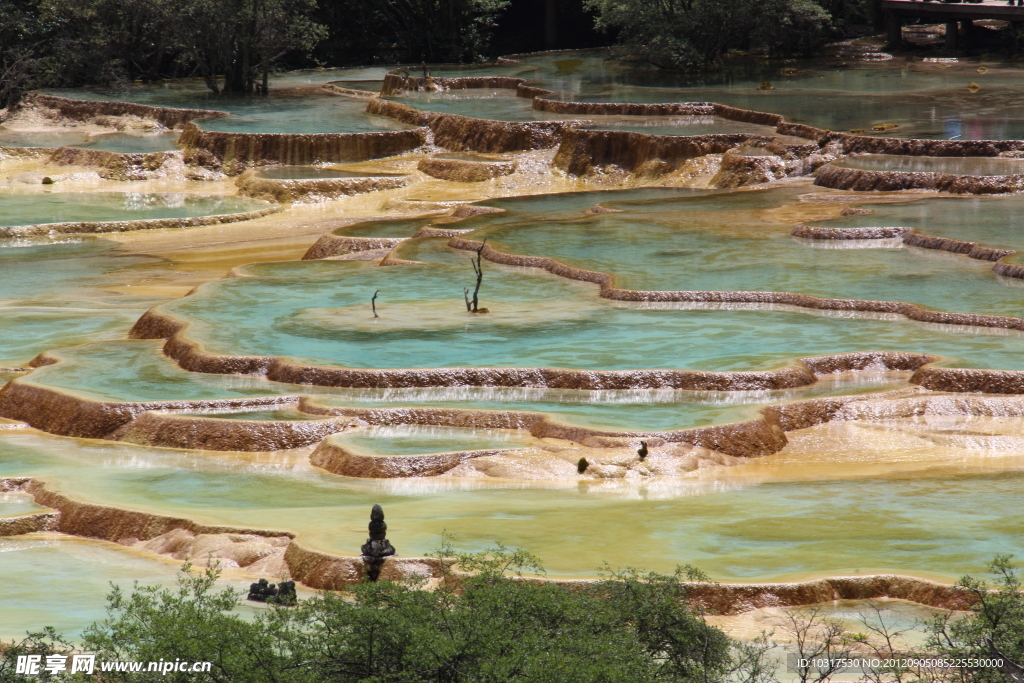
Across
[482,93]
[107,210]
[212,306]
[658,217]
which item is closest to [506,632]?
[212,306]

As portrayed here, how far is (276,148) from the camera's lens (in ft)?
111

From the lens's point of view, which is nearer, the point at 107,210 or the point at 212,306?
the point at 212,306

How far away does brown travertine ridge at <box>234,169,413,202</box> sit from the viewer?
3100cm

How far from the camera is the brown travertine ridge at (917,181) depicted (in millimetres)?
25609

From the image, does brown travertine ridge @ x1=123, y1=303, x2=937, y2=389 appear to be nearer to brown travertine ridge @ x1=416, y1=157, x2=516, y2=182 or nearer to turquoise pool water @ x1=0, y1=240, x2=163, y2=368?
turquoise pool water @ x1=0, y1=240, x2=163, y2=368

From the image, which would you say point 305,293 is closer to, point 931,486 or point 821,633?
point 931,486

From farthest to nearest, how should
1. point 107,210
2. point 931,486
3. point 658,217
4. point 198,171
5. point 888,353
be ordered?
point 198,171 → point 107,210 → point 658,217 → point 888,353 → point 931,486

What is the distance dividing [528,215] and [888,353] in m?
11.5

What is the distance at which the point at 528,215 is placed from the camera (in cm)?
2625

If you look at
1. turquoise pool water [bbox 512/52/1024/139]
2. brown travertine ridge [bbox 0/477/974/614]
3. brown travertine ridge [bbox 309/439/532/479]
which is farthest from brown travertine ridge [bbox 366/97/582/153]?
brown travertine ridge [bbox 0/477/974/614]

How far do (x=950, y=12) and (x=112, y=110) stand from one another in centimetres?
2513

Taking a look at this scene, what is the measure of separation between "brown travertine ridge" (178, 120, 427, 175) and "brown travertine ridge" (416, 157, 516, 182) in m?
2.64

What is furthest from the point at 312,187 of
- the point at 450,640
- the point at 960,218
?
the point at 450,640

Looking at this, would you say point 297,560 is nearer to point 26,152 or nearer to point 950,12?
point 26,152
